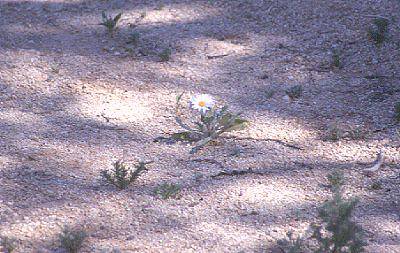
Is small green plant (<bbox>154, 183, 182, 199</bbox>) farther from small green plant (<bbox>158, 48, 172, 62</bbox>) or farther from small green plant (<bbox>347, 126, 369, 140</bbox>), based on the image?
small green plant (<bbox>158, 48, 172, 62</bbox>)

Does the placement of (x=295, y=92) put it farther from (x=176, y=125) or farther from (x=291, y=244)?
(x=291, y=244)

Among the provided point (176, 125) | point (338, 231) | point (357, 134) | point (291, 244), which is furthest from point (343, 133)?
point (338, 231)

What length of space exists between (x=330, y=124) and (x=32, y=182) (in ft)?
6.39

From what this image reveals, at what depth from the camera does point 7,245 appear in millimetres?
3477

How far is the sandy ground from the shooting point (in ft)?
12.3

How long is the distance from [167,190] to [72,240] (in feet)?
2.27

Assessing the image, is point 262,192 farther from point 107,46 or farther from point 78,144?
point 107,46

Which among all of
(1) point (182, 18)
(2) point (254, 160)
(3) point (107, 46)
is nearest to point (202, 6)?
(1) point (182, 18)

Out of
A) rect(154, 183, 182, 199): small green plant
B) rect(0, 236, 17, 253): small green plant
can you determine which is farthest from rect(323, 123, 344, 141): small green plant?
rect(0, 236, 17, 253): small green plant

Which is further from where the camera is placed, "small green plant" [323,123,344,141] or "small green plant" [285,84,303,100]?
"small green plant" [285,84,303,100]

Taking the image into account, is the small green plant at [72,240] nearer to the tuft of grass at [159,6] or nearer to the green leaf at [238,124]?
the green leaf at [238,124]

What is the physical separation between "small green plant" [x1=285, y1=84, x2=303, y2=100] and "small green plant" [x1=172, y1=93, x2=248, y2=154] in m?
0.51

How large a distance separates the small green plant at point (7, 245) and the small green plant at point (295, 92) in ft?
7.52

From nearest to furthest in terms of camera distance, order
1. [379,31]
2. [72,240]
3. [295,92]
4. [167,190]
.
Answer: [72,240]
[167,190]
[295,92]
[379,31]
